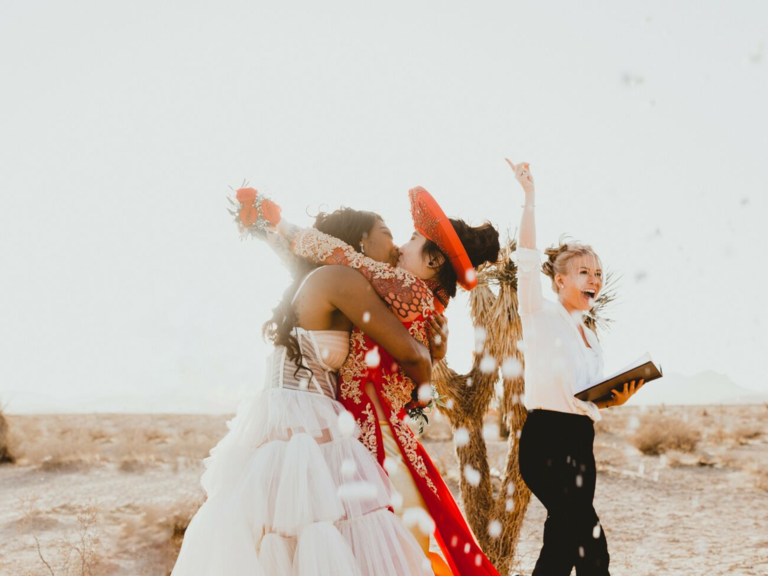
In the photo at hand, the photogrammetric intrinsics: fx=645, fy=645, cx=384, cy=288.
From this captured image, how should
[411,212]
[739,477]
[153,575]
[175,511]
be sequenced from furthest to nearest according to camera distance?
1. [739,477]
2. [175,511]
3. [153,575]
4. [411,212]

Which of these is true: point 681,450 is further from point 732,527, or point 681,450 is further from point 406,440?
point 406,440

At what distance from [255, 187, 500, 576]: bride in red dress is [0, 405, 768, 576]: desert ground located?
5.51m

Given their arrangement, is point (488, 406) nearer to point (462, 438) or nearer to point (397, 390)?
point (462, 438)

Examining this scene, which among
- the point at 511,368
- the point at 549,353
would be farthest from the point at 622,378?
the point at 511,368

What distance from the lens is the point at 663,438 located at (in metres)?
22.6

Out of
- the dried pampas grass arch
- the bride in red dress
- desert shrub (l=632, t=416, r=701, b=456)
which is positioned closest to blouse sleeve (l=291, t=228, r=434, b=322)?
the bride in red dress

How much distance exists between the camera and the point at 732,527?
13.1 m

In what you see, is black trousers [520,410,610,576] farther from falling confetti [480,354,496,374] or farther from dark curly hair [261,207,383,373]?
falling confetti [480,354,496,374]

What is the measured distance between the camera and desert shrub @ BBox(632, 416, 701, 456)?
2230 cm

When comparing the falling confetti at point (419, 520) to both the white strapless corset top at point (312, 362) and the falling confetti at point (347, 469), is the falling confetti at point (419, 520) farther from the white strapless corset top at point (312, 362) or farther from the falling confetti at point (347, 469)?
the white strapless corset top at point (312, 362)

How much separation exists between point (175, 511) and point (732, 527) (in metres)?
11.0

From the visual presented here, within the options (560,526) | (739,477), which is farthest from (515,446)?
(739,477)

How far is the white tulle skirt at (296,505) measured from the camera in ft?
7.38

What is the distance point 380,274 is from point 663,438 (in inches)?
904
